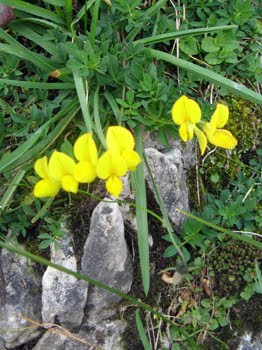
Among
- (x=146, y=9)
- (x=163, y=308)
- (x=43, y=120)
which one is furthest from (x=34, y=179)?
(x=146, y=9)

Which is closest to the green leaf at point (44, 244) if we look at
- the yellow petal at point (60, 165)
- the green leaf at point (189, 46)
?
the yellow petal at point (60, 165)

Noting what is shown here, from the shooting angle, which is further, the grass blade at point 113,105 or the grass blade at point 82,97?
the grass blade at point 113,105

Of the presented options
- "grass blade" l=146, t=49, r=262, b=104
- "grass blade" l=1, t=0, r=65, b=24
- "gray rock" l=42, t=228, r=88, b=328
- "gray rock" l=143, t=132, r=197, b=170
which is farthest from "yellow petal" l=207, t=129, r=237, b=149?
"grass blade" l=1, t=0, r=65, b=24

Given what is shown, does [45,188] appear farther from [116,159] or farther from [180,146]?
[180,146]

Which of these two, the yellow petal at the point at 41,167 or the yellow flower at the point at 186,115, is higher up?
the yellow flower at the point at 186,115

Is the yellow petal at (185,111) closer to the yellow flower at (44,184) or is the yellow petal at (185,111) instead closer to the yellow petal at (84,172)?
the yellow petal at (84,172)

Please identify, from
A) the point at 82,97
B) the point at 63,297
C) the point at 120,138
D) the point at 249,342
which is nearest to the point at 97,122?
the point at 82,97
